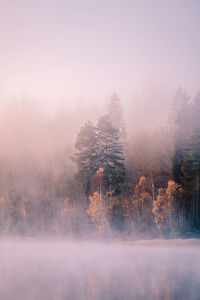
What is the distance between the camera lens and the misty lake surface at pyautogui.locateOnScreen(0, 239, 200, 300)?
38.8 ft

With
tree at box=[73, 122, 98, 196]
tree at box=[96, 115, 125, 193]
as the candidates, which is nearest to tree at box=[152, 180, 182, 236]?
tree at box=[96, 115, 125, 193]

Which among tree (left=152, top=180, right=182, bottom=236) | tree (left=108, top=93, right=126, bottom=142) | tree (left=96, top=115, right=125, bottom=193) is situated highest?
tree (left=108, top=93, right=126, bottom=142)

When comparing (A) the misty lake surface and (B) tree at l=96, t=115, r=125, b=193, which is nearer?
(A) the misty lake surface

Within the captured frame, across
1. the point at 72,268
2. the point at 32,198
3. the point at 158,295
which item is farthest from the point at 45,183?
the point at 158,295

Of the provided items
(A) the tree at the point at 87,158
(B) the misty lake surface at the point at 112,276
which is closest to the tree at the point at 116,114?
(A) the tree at the point at 87,158

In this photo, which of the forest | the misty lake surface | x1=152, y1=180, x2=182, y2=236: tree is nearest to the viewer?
the misty lake surface

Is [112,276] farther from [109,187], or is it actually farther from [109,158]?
[109,158]

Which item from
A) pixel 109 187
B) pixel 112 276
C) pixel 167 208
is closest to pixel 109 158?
pixel 109 187

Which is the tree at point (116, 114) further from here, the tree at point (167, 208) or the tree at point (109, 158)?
the tree at point (167, 208)

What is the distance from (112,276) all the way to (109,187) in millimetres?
21150

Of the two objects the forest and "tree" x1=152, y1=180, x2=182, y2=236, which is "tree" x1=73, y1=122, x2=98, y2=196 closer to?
the forest

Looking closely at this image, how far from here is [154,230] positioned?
30422 millimetres

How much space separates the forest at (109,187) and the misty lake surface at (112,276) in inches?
229

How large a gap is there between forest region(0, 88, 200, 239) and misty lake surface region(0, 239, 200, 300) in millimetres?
5808
